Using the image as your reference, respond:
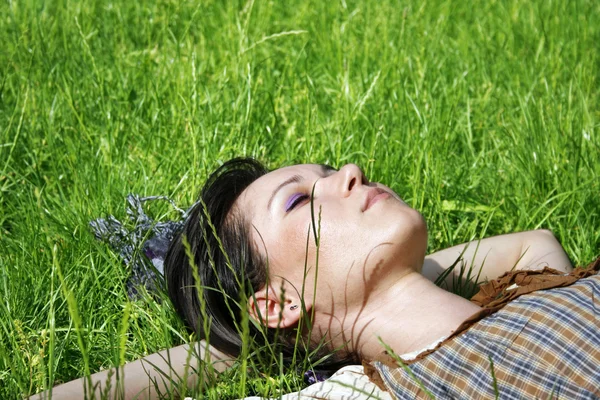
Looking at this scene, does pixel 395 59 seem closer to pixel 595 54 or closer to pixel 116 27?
pixel 595 54

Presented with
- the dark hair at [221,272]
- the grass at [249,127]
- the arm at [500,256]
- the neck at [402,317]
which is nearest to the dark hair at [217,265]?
the dark hair at [221,272]

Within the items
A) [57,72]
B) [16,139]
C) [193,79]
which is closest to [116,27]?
[57,72]

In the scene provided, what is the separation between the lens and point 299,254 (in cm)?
255

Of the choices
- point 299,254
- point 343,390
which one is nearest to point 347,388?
point 343,390

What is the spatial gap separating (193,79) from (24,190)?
1032 millimetres

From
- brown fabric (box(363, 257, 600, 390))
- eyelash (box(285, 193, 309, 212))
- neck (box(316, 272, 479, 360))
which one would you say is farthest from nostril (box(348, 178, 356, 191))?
brown fabric (box(363, 257, 600, 390))

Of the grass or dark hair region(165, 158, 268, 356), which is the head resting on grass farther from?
the grass

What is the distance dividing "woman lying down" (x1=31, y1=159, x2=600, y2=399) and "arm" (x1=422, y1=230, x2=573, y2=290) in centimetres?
30

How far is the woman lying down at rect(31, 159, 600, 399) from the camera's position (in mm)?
2199

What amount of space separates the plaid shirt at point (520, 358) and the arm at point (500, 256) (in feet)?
2.32

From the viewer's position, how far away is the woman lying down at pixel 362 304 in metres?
2.20

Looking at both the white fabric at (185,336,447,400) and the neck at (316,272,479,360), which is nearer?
the white fabric at (185,336,447,400)

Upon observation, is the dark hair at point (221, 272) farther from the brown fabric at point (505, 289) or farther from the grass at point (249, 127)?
the brown fabric at point (505, 289)

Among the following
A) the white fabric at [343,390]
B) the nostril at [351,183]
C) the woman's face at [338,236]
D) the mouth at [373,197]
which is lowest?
the white fabric at [343,390]
